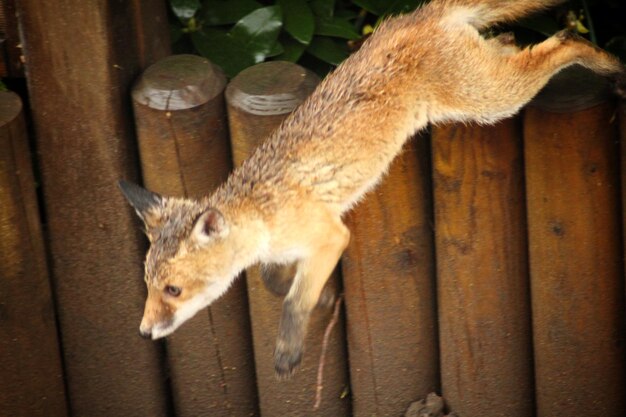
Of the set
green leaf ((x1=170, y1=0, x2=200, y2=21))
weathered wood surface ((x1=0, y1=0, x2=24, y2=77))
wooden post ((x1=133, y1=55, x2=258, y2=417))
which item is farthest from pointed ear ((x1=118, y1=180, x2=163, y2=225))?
green leaf ((x1=170, y1=0, x2=200, y2=21))

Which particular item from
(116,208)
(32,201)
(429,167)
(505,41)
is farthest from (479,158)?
(32,201)

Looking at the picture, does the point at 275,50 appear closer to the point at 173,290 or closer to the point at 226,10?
the point at 226,10

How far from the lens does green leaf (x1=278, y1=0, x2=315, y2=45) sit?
22.2 feet

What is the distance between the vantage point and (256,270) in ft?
20.6

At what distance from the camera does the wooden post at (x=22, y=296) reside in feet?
19.9

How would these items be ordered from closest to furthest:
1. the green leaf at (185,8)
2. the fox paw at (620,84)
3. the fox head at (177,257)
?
the fox head at (177,257) → the fox paw at (620,84) → the green leaf at (185,8)

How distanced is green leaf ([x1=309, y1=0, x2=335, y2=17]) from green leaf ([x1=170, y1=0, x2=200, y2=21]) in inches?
27.8

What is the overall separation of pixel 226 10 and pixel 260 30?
0.36 m

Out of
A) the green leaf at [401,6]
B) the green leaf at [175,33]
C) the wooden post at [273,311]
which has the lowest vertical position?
the wooden post at [273,311]

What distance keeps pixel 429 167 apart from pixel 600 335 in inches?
50.4

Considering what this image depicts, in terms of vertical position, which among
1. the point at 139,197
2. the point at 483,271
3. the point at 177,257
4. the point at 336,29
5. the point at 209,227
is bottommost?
the point at 483,271

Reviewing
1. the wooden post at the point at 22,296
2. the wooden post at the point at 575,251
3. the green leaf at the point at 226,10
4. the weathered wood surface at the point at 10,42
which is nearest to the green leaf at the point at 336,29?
the green leaf at the point at 226,10

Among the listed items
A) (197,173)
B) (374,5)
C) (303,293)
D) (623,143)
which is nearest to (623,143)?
(623,143)

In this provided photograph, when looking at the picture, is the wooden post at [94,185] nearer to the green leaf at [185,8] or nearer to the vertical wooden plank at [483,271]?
the green leaf at [185,8]
